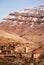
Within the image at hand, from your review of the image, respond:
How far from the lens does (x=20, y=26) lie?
590 ft

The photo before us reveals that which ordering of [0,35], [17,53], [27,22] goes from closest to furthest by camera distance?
[17,53] < [0,35] < [27,22]

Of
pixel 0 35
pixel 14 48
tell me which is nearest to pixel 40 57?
pixel 14 48

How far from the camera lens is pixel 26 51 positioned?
319ft

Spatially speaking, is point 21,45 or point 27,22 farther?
point 27,22

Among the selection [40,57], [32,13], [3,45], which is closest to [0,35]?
[3,45]

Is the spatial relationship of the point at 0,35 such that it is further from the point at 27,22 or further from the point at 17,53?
the point at 27,22

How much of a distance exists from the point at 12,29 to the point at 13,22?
1080 cm

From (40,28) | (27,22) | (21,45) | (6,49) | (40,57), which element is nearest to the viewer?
(40,57)

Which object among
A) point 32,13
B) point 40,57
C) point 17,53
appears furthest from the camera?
point 32,13

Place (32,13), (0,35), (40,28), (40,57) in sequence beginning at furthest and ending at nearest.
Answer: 1. (32,13)
2. (40,28)
3. (0,35)
4. (40,57)

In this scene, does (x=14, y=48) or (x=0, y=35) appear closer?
(x=14, y=48)

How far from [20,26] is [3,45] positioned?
73936mm

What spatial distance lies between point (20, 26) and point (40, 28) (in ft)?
54.8

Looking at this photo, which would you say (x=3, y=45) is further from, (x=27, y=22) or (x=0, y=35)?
(x=27, y=22)
